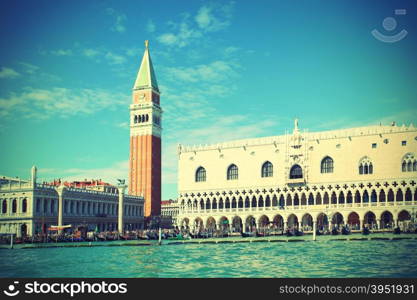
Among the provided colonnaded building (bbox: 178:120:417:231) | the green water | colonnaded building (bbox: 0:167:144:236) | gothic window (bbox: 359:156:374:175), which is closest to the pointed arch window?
colonnaded building (bbox: 178:120:417:231)

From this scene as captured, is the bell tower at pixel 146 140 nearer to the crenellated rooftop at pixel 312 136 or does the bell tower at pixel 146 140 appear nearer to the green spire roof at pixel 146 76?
the green spire roof at pixel 146 76

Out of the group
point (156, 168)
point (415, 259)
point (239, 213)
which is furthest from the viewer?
point (156, 168)

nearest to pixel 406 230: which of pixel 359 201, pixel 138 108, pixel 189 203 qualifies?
pixel 359 201

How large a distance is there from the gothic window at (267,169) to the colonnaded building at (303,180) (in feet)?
0.39

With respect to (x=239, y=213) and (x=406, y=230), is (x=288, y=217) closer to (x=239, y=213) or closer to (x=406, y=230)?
→ (x=239, y=213)

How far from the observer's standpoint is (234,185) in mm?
61938

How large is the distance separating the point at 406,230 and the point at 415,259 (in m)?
24.8

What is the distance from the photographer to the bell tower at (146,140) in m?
73.3

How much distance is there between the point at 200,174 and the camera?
6500 cm

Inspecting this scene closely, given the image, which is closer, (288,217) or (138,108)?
(288,217)

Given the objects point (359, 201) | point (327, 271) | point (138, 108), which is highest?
point (138, 108)

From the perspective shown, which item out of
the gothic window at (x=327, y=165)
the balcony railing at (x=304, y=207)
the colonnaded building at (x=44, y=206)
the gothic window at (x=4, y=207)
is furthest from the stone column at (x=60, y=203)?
the gothic window at (x=327, y=165)

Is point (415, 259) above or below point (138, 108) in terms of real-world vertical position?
below

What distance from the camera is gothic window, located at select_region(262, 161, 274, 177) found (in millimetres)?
60188
